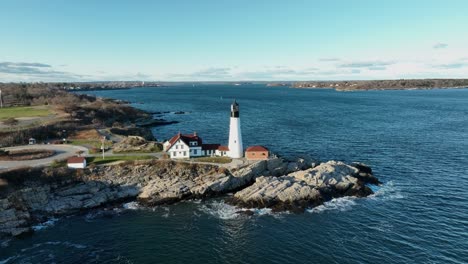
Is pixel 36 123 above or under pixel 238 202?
above

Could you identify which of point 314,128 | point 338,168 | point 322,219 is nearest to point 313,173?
point 338,168

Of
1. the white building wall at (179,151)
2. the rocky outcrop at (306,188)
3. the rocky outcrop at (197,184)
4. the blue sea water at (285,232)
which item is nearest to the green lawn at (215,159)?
the white building wall at (179,151)

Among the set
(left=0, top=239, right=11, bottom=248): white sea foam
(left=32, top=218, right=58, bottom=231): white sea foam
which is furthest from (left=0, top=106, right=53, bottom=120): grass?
(left=0, top=239, right=11, bottom=248): white sea foam

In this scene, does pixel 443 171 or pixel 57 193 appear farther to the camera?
pixel 443 171

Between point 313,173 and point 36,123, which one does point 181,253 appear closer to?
point 313,173

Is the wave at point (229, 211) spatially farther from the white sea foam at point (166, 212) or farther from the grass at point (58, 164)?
the grass at point (58, 164)

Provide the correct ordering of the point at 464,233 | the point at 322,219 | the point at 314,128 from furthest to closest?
the point at 314,128, the point at 322,219, the point at 464,233

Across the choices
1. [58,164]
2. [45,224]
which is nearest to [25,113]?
[58,164]
